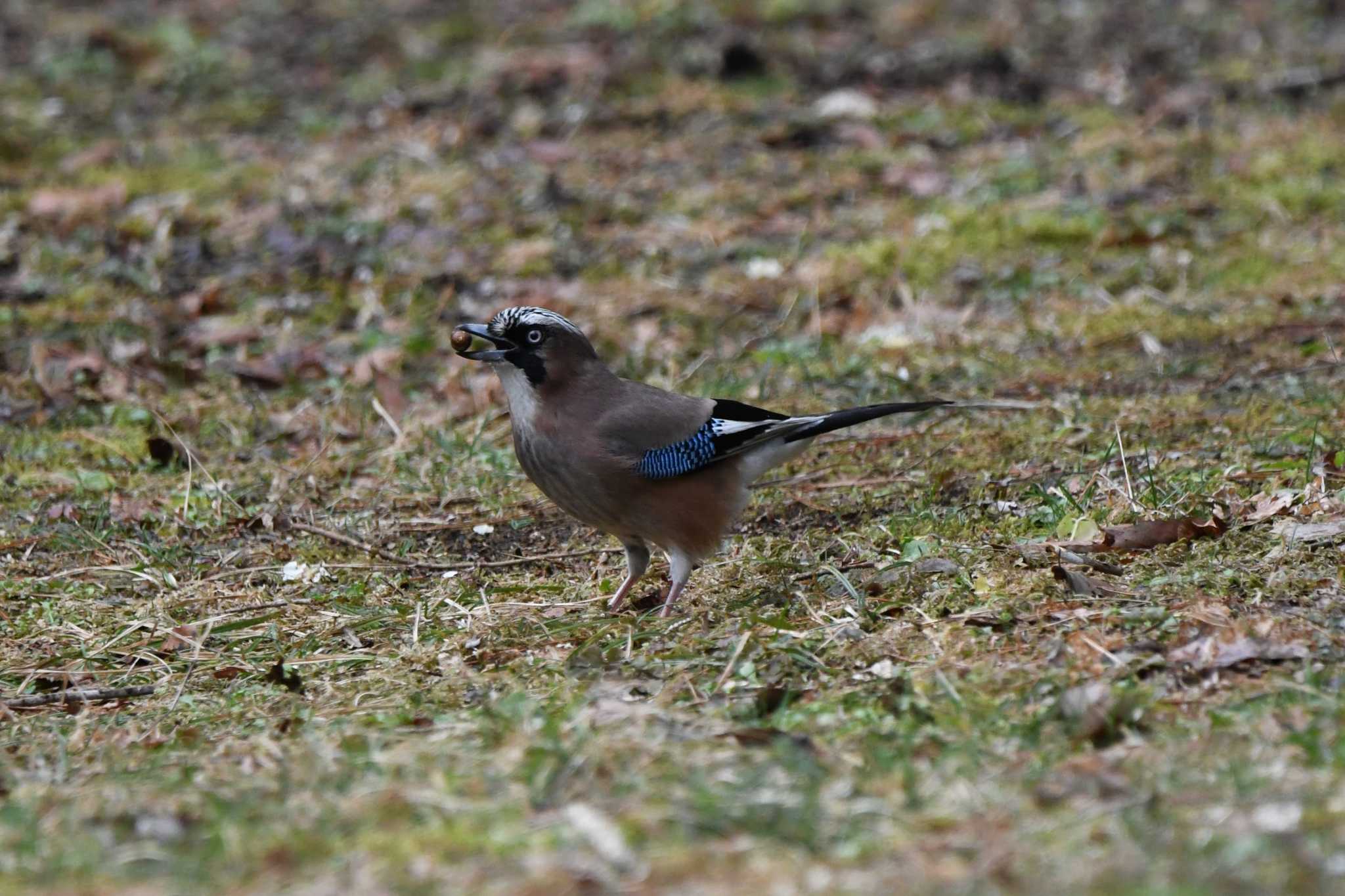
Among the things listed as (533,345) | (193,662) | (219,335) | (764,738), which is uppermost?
(533,345)

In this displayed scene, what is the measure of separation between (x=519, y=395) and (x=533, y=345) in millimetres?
189

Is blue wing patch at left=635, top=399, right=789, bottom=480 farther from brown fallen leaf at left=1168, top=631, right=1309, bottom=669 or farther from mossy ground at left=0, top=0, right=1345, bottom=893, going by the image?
brown fallen leaf at left=1168, top=631, right=1309, bottom=669

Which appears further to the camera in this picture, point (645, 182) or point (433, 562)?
point (645, 182)

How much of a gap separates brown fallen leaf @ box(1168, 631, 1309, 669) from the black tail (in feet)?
4.70

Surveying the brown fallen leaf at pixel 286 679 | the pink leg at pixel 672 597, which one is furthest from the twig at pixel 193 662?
the pink leg at pixel 672 597

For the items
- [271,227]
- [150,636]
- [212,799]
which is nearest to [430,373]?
[271,227]

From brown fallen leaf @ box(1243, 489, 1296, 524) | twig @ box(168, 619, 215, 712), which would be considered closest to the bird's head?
twig @ box(168, 619, 215, 712)

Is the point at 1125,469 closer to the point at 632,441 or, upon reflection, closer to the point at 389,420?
the point at 632,441

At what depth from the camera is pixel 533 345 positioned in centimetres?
580

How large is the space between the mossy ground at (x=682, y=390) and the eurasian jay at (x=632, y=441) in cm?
28

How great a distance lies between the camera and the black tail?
5566mm

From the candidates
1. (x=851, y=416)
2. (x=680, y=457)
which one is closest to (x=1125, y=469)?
(x=851, y=416)

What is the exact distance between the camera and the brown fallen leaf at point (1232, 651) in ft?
14.0

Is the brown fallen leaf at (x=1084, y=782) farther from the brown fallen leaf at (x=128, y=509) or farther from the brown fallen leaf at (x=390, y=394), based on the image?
the brown fallen leaf at (x=390, y=394)
